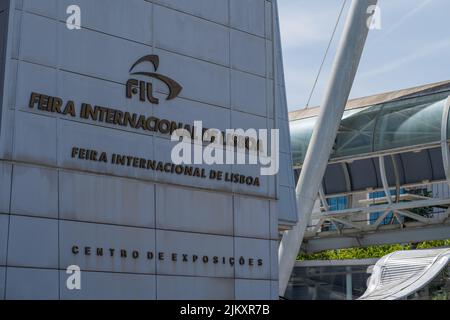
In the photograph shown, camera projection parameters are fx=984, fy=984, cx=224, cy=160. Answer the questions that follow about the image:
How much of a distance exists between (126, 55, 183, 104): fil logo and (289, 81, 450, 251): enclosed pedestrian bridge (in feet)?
83.3

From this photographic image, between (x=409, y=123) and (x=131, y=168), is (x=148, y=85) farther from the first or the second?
(x=409, y=123)

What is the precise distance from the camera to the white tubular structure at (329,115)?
44.1 meters

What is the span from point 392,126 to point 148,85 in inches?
1101

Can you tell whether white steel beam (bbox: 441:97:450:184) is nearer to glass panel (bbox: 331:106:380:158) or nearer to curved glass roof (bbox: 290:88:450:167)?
curved glass roof (bbox: 290:88:450:167)

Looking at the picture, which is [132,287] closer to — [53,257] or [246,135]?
[53,257]

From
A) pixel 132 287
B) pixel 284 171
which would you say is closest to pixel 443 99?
pixel 284 171

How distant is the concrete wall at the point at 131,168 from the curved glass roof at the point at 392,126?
880 inches

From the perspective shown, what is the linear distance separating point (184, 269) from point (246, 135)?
14.4 feet

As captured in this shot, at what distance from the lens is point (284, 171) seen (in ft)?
95.8

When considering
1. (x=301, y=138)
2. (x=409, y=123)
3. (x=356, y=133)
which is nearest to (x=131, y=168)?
(x=409, y=123)

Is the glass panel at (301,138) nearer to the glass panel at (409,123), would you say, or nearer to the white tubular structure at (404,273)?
the glass panel at (409,123)

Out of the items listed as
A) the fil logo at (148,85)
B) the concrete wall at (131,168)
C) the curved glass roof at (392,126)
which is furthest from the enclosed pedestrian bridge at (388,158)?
the fil logo at (148,85)

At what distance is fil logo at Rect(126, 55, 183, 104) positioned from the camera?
24.6 metres

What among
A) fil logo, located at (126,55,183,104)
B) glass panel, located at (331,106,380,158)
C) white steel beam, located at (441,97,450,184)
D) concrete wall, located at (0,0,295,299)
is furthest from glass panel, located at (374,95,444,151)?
fil logo, located at (126,55,183,104)
